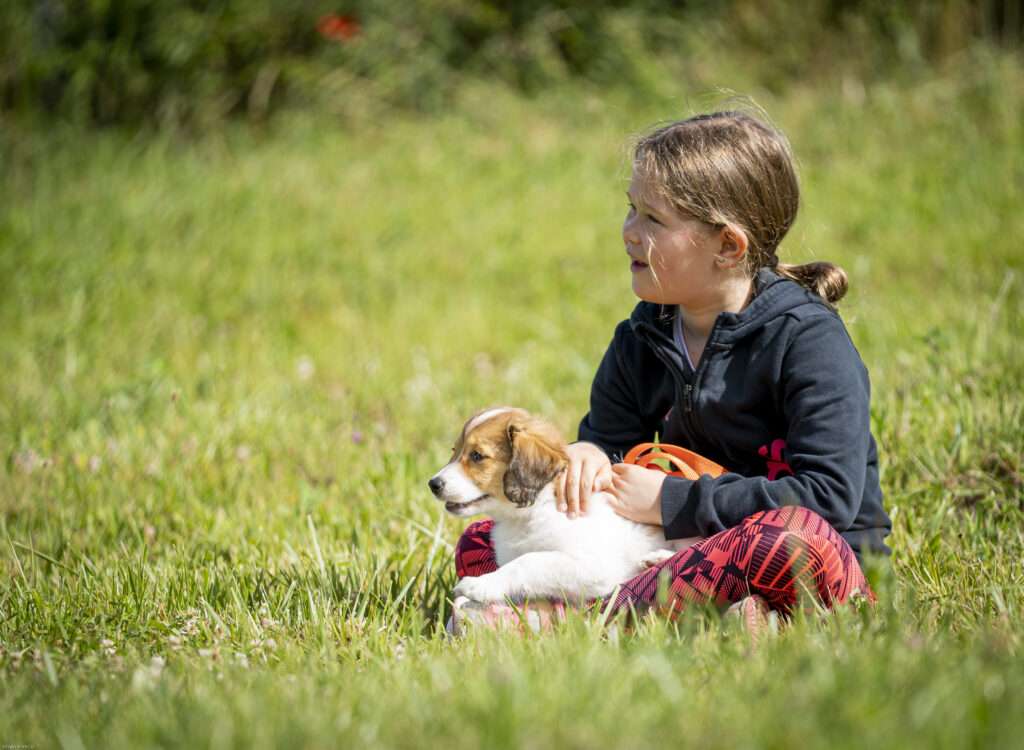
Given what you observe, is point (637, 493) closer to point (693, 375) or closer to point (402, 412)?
point (693, 375)

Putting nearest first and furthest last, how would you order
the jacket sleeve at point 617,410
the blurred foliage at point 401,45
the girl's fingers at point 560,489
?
1. the girl's fingers at point 560,489
2. the jacket sleeve at point 617,410
3. the blurred foliage at point 401,45

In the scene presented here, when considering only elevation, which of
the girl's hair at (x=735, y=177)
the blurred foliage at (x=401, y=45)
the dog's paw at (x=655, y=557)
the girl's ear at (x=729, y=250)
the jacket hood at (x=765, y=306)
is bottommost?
the dog's paw at (x=655, y=557)

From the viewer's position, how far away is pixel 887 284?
6.43 m

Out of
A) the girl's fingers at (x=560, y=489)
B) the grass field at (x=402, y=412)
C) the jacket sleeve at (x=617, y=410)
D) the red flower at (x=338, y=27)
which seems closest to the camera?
the grass field at (x=402, y=412)

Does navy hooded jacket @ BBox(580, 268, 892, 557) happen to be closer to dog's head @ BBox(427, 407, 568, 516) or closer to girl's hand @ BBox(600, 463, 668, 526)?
girl's hand @ BBox(600, 463, 668, 526)

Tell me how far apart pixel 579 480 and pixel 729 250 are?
75 centimetres

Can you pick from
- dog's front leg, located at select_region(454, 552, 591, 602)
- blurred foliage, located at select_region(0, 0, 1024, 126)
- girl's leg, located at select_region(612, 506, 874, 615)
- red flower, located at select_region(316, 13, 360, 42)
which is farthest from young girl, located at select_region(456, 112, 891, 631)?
blurred foliage, located at select_region(0, 0, 1024, 126)

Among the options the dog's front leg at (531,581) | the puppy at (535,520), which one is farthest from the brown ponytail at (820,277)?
the dog's front leg at (531,581)

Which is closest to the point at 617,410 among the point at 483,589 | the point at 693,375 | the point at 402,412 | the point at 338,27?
the point at 693,375

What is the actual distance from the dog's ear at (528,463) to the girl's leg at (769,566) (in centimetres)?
37

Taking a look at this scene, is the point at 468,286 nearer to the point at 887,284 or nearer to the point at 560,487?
the point at 887,284

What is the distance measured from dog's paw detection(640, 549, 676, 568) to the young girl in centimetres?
4

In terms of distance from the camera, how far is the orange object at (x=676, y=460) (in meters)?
2.86

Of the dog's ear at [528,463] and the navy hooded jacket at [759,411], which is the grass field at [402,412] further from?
the dog's ear at [528,463]
